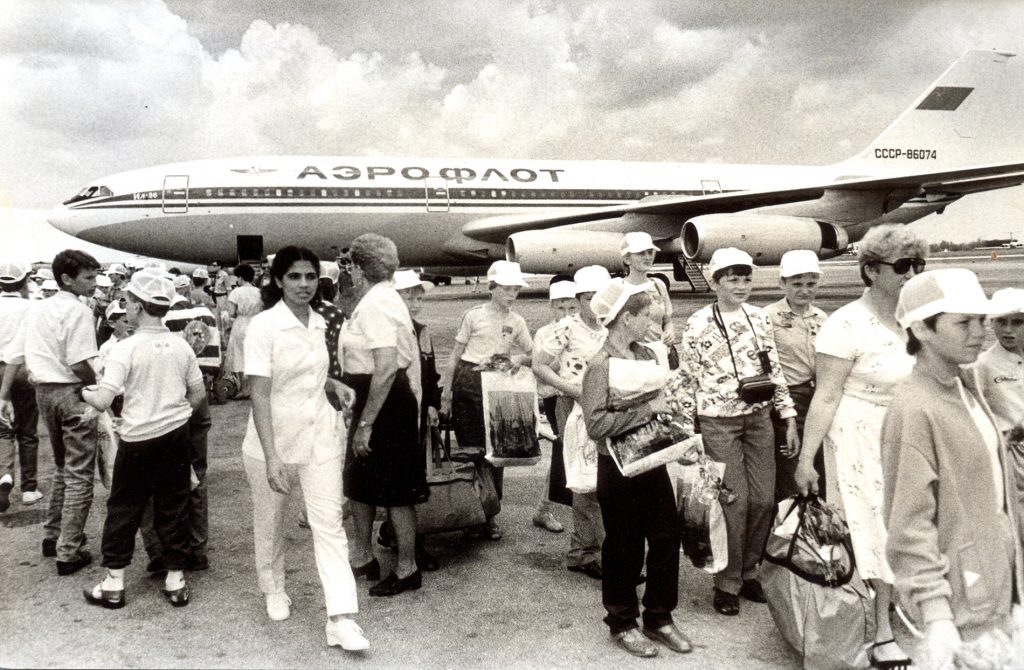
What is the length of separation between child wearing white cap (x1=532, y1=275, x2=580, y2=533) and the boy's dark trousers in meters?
1.81

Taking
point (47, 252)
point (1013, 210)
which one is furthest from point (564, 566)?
point (1013, 210)

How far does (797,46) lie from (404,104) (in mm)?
2719

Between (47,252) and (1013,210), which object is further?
(1013,210)

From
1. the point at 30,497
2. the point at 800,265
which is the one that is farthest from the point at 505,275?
the point at 30,497

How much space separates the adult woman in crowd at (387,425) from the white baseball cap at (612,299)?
94cm

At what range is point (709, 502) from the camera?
3057 millimetres

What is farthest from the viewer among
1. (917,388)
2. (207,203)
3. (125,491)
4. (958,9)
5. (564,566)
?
(207,203)

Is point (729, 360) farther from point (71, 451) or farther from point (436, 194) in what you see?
point (436, 194)

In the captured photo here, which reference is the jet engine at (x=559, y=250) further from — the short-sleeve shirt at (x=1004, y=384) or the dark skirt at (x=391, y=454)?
the short-sleeve shirt at (x=1004, y=384)

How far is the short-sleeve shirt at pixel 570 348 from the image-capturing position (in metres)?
3.73

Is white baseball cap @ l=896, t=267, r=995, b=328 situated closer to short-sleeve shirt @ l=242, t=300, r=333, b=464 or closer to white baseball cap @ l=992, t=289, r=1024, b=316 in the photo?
white baseball cap @ l=992, t=289, r=1024, b=316

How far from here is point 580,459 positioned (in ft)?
11.1

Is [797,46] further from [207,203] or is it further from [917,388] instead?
[207,203]

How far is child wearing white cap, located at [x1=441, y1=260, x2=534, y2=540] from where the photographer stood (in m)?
4.36
